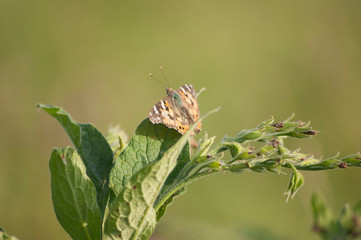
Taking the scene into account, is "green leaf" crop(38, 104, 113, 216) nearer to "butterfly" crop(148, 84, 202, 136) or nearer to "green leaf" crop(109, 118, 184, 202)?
"green leaf" crop(109, 118, 184, 202)

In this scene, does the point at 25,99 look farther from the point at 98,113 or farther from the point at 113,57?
the point at 113,57

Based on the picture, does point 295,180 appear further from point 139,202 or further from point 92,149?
point 92,149

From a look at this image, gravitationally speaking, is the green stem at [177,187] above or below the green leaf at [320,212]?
above

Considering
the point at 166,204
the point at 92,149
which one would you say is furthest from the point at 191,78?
the point at 166,204

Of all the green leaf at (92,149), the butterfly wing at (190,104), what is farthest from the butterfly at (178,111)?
the green leaf at (92,149)

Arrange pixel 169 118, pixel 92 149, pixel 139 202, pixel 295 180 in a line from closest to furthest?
pixel 139 202 < pixel 295 180 < pixel 92 149 < pixel 169 118

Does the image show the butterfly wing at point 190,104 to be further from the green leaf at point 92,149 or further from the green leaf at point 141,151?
the green leaf at point 92,149

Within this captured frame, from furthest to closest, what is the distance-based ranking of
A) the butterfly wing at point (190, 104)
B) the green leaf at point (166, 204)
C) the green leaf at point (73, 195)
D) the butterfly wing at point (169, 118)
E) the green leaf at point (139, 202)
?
1. the butterfly wing at point (190, 104)
2. the butterfly wing at point (169, 118)
3. the green leaf at point (166, 204)
4. the green leaf at point (73, 195)
5. the green leaf at point (139, 202)
